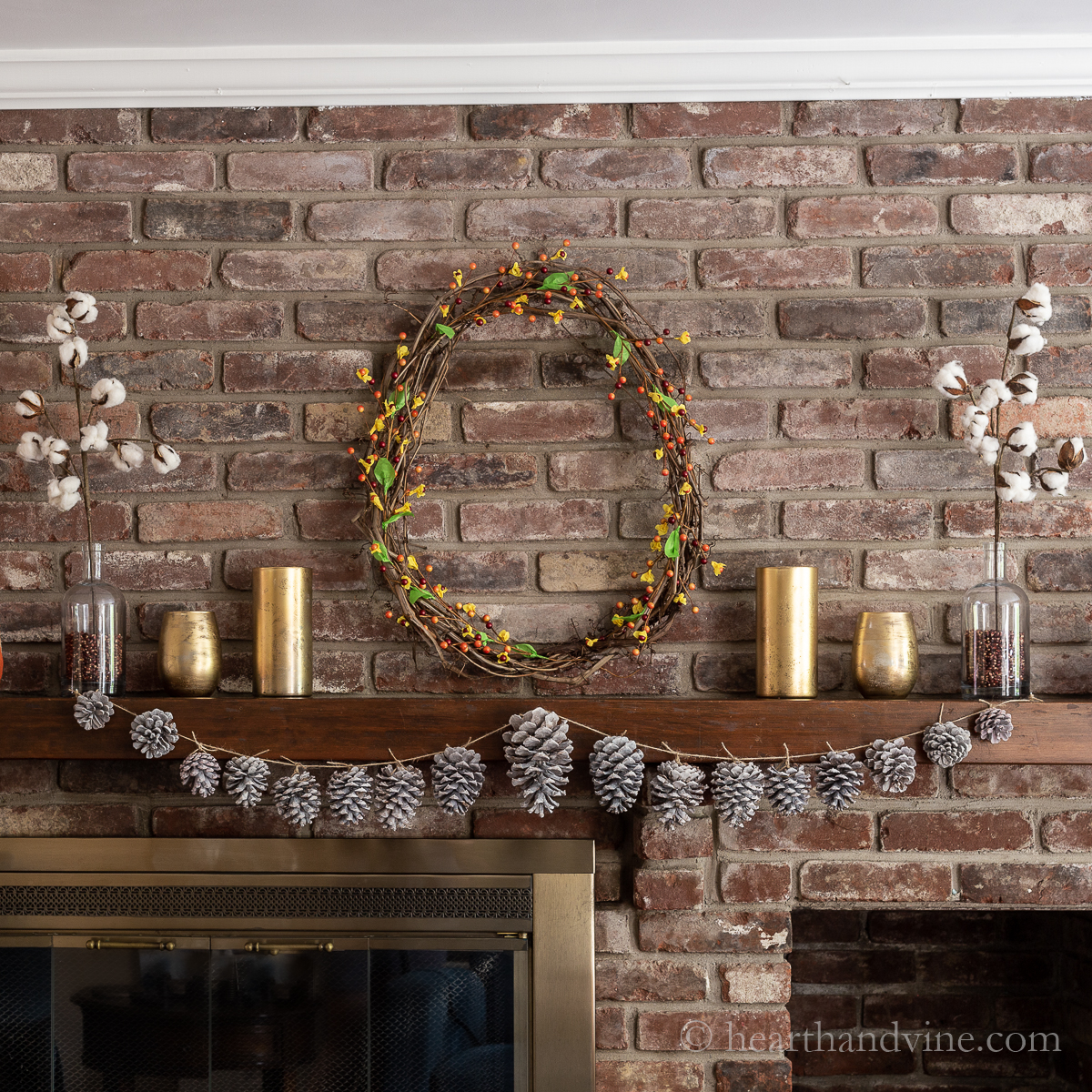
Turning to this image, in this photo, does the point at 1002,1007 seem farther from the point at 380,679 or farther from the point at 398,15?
the point at 398,15

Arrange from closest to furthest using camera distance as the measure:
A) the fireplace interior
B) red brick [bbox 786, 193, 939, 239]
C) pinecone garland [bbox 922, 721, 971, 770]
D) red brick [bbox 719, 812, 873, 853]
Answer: pinecone garland [bbox 922, 721, 971, 770] → red brick [bbox 719, 812, 873, 853] → red brick [bbox 786, 193, 939, 239] → the fireplace interior

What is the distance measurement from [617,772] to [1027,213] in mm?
1033

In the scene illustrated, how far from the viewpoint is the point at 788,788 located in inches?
48.6

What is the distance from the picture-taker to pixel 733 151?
1.43m

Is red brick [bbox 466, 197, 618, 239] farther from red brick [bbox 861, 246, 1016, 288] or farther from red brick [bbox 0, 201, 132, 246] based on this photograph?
red brick [bbox 0, 201, 132, 246]

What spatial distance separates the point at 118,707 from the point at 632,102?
1159 millimetres

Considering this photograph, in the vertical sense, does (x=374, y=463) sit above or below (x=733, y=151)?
below

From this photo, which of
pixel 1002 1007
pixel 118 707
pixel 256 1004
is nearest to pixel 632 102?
pixel 118 707

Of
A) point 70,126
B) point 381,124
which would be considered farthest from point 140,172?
point 381,124

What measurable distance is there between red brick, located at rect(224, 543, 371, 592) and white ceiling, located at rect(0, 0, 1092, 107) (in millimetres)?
663

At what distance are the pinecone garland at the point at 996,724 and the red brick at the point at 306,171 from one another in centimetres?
117

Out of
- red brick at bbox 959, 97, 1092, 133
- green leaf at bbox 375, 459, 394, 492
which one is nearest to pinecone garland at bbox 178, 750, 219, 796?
green leaf at bbox 375, 459, 394, 492

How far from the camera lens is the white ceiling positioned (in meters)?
1.36

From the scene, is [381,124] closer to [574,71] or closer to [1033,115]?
[574,71]
